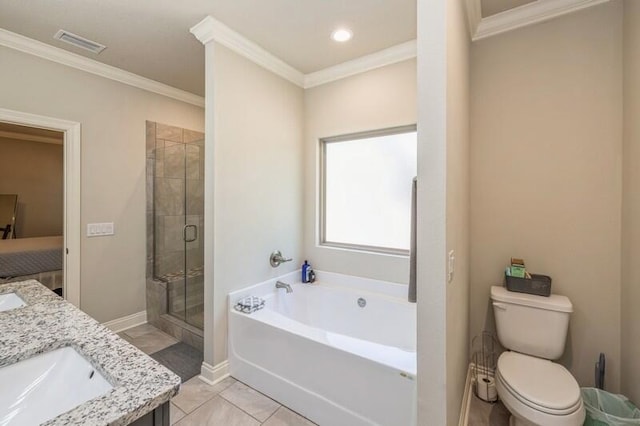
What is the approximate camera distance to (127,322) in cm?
300

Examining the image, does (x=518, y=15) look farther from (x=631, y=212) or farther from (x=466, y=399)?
(x=466, y=399)

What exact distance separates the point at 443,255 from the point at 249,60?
2.19 metres

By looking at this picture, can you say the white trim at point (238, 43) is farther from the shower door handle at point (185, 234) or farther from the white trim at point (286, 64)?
the shower door handle at point (185, 234)

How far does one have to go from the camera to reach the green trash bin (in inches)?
56.2

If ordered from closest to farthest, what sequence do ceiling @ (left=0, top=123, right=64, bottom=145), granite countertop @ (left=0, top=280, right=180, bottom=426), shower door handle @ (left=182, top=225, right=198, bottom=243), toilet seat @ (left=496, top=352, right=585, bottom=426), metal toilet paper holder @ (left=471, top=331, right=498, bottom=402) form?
granite countertop @ (left=0, top=280, right=180, bottom=426) → toilet seat @ (left=496, top=352, right=585, bottom=426) → metal toilet paper holder @ (left=471, top=331, right=498, bottom=402) → shower door handle @ (left=182, top=225, right=198, bottom=243) → ceiling @ (left=0, top=123, right=64, bottom=145)

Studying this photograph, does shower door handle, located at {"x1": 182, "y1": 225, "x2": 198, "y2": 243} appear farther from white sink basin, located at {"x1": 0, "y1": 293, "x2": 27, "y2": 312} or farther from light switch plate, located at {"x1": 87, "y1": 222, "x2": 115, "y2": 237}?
white sink basin, located at {"x1": 0, "y1": 293, "x2": 27, "y2": 312}

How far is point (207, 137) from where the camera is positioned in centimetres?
216

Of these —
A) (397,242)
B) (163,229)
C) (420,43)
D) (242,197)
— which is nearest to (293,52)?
(242,197)

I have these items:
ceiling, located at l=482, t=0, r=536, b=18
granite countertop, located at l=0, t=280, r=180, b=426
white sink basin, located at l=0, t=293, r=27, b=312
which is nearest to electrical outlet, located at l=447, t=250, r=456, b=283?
granite countertop, located at l=0, t=280, r=180, b=426

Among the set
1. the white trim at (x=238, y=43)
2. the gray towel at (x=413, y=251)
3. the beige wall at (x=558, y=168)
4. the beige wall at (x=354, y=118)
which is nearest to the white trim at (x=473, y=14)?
the beige wall at (x=558, y=168)

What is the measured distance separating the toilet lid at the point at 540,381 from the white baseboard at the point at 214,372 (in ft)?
6.16

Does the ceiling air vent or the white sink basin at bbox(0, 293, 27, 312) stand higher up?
the ceiling air vent

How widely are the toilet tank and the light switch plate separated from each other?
347 centimetres

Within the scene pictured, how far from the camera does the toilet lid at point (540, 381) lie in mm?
1361
